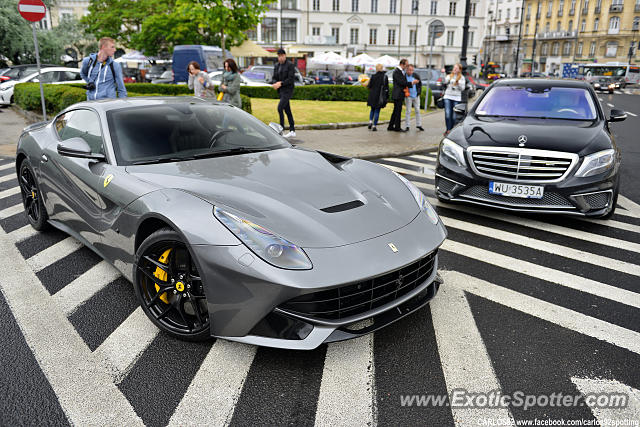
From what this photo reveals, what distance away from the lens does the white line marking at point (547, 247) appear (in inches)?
172

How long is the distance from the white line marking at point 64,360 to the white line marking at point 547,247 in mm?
3806

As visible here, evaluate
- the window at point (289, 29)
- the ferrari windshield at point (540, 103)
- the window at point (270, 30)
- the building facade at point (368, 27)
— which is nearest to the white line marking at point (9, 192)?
the ferrari windshield at point (540, 103)

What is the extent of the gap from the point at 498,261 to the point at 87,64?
23.1 feet

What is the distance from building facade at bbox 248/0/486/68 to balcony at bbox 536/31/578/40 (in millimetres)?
20947

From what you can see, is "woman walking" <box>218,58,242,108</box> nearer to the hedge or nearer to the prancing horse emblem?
the hedge

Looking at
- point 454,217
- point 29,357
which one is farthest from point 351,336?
point 454,217

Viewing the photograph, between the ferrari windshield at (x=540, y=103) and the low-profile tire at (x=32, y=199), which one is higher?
the ferrari windshield at (x=540, y=103)

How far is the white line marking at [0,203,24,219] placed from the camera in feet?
19.2

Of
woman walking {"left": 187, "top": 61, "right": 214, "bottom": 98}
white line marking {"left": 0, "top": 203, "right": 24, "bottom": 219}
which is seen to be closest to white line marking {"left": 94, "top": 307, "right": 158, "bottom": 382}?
white line marking {"left": 0, "top": 203, "right": 24, "bottom": 219}

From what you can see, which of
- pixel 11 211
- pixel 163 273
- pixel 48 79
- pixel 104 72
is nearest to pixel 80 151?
pixel 163 273

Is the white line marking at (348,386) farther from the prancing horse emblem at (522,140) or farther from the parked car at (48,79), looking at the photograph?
the parked car at (48,79)

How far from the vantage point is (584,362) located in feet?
9.50

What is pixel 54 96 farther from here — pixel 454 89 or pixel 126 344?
pixel 126 344

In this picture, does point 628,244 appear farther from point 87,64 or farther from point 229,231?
point 87,64
